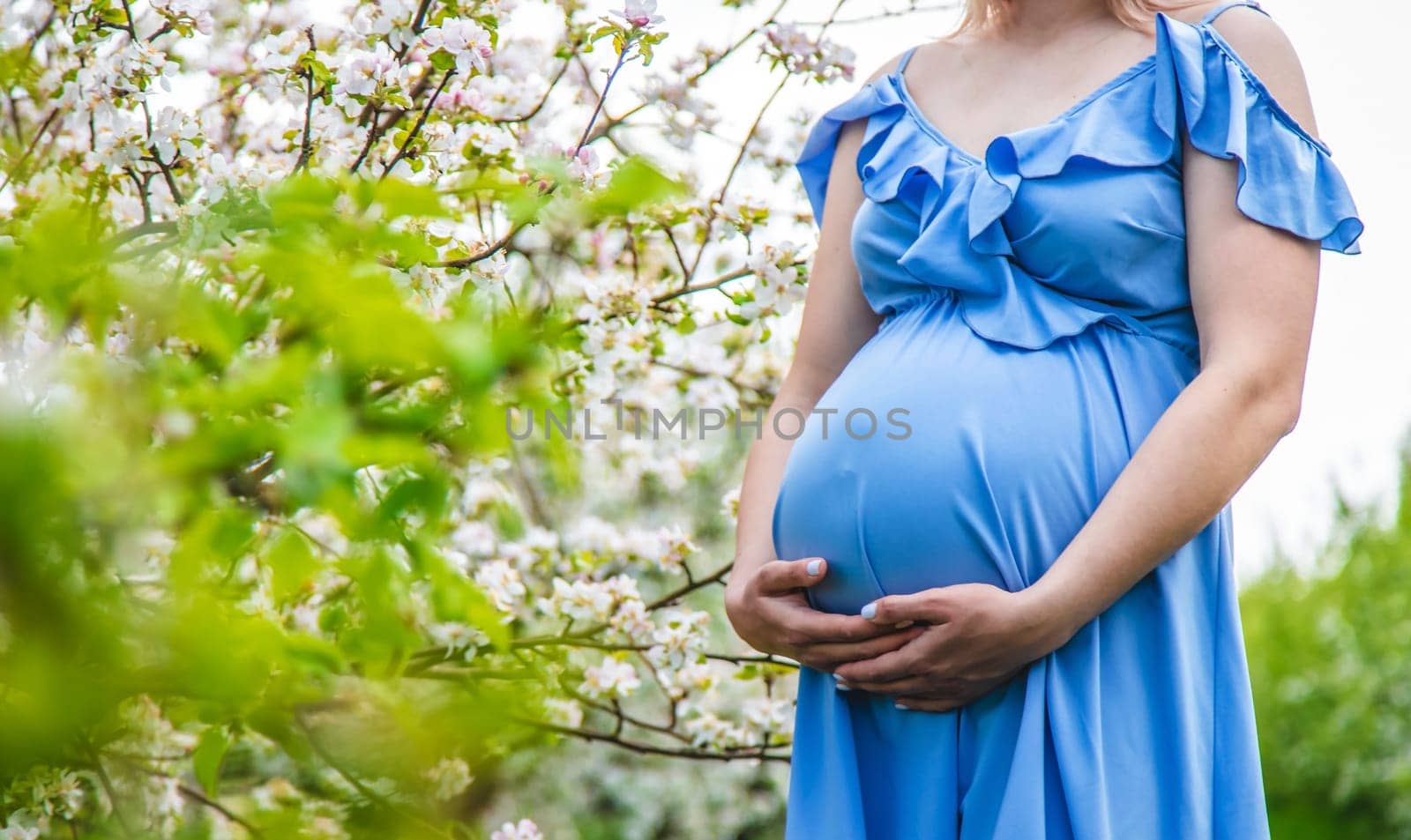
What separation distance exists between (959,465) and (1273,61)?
0.58 m

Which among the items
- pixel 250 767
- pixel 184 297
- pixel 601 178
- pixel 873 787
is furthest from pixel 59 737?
pixel 250 767

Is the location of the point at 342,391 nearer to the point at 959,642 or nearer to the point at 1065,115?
the point at 959,642

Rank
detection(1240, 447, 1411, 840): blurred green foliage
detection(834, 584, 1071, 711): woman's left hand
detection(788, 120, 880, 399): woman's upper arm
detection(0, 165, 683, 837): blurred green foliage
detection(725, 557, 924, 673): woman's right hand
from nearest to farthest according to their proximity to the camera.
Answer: detection(0, 165, 683, 837): blurred green foliage, detection(834, 584, 1071, 711): woman's left hand, detection(725, 557, 924, 673): woman's right hand, detection(788, 120, 880, 399): woman's upper arm, detection(1240, 447, 1411, 840): blurred green foliage

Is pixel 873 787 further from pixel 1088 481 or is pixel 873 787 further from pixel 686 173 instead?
pixel 686 173

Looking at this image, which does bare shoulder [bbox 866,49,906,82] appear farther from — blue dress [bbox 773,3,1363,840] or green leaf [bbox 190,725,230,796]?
green leaf [bbox 190,725,230,796]

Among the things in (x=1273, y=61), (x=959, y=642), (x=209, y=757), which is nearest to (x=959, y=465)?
(x=959, y=642)

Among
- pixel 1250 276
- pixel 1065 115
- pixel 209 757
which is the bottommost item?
pixel 209 757

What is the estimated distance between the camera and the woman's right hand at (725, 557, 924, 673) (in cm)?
127

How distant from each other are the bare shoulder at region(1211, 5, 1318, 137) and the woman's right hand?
28.3 inches

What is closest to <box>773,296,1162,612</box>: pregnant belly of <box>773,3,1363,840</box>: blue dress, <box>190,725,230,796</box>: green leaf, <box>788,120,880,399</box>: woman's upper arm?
Answer: <box>773,3,1363,840</box>: blue dress

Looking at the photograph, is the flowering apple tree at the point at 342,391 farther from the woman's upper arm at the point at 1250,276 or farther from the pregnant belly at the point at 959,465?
the woman's upper arm at the point at 1250,276

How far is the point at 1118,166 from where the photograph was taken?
4.33ft

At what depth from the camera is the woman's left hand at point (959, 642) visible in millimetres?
1165

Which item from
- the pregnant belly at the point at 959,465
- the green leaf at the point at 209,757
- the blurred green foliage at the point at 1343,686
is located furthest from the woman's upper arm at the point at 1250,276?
the blurred green foliage at the point at 1343,686
